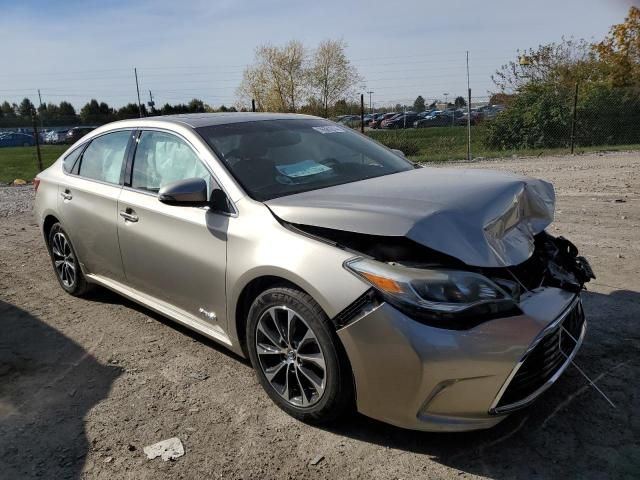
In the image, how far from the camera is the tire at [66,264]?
516 cm

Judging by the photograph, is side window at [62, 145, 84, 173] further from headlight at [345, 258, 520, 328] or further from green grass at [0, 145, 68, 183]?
green grass at [0, 145, 68, 183]

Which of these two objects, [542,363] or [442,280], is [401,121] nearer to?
[542,363]

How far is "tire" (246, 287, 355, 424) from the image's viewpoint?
110 inches

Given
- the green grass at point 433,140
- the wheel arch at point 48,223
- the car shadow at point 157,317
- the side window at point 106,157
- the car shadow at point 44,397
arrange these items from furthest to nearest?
1. the green grass at point 433,140
2. the wheel arch at point 48,223
3. the side window at point 106,157
4. the car shadow at point 157,317
5. the car shadow at point 44,397

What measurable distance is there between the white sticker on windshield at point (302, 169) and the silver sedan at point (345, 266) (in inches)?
0.5

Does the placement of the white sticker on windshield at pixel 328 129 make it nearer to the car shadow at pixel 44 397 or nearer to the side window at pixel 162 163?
the side window at pixel 162 163

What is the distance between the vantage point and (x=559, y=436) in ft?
9.29

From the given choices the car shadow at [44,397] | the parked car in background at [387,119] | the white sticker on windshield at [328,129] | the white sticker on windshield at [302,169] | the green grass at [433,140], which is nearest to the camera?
the car shadow at [44,397]

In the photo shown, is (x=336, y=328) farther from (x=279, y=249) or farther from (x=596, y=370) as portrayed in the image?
(x=596, y=370)

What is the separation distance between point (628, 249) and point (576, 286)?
3.20 m

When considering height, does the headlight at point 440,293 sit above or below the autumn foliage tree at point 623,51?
below

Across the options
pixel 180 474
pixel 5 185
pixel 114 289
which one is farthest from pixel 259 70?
pixel 180 474

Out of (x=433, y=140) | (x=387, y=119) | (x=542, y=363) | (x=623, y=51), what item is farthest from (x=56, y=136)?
(x=542, y=363)

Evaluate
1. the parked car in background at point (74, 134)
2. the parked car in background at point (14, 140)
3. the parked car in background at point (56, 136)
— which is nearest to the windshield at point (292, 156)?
the parked car in background at point (74, 134)
